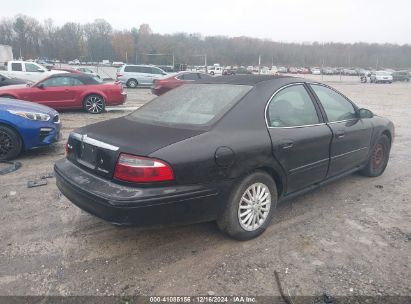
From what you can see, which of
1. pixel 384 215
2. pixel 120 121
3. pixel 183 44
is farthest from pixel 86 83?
pixel 183 44

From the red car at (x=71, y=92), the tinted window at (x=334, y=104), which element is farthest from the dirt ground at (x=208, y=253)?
the red car at (x=71, y=92)

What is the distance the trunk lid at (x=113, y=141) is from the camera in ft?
9.29

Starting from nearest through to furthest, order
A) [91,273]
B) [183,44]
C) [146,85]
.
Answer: [91,273]
[146,85]
[183,44]

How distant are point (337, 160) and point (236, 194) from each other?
1684 mm

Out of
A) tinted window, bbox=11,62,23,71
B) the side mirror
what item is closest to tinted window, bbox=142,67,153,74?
tinted window, bbox=11,62,23,71

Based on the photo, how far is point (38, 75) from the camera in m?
18.7

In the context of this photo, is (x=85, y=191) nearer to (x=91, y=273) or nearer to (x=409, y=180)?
(x=91, y=273)

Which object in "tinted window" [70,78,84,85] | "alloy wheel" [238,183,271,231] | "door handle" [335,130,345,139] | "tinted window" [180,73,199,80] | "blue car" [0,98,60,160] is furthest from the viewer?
A: "tinted window" [180,73,199,80]

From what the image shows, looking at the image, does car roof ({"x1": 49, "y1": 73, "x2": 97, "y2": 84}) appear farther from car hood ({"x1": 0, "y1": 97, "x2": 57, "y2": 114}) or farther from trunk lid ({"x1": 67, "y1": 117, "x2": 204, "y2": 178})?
trunk lid ({"x1": 67, "y1": 117, "x2": 204, "y2": 178})

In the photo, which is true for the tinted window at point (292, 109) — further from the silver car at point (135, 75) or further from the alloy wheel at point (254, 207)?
the silver car at point (135, 75)

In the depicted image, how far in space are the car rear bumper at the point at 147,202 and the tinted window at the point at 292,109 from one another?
1.07 m

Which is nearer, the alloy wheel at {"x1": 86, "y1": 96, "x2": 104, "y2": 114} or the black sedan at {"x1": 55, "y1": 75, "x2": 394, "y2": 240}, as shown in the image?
the black sedan at {"x1": 55, "y1": 75, "x2": 394, "y2": 240}

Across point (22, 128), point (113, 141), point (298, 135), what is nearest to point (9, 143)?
point (22, 128)

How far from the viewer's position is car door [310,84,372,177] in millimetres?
4090
